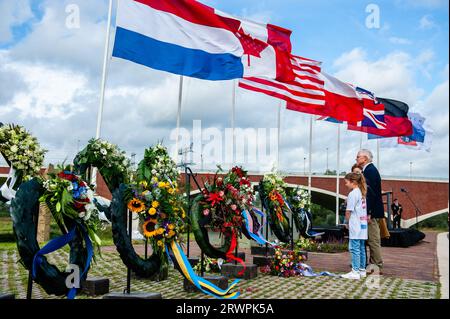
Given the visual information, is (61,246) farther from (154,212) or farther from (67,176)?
(154,212)

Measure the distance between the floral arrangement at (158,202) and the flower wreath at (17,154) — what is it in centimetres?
106

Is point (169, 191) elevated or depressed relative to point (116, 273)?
elevated

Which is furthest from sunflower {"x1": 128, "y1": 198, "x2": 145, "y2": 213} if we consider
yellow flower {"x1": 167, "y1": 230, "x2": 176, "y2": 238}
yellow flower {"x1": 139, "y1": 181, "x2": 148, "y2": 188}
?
yellow flower {"x1": 167, "y1": 230, "x2": 176, "y2": 238}

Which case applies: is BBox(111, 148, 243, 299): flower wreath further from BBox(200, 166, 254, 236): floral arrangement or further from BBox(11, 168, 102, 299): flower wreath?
BBox(200, 166, 254, 236): floral arrangement

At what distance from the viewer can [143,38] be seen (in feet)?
24.9

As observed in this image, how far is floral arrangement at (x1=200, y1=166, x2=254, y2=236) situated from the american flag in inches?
195

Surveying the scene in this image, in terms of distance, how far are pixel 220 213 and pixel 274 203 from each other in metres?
2.61

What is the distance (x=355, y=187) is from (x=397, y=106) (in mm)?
10466

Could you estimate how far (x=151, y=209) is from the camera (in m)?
5.06

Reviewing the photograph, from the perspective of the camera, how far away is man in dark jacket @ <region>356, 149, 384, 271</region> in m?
A: 7.88

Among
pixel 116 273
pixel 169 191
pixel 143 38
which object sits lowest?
pixel 116 273

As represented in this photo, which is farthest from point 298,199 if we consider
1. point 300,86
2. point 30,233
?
point 30,233

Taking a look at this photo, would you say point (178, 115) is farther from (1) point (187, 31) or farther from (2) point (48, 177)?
(2) point (48, 177)
